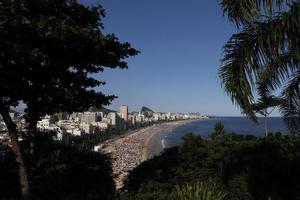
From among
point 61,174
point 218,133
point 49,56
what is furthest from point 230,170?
point 218,133

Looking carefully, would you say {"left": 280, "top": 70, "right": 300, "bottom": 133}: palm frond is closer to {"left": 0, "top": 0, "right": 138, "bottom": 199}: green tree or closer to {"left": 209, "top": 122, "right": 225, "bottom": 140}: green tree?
{"left": 0, "top": 0, "right": 138, "bottom": 199}: green tree

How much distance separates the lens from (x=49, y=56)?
672 cm

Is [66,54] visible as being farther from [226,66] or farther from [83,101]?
[226,66]

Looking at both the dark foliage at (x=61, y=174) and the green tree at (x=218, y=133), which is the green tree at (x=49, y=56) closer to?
the dark foliage at (x=61, y=174)

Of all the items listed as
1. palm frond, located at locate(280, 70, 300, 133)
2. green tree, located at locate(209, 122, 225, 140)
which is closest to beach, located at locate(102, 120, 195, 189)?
green tree, located at locate(209, 122, 225, 140)

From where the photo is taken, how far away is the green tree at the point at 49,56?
5.73 m

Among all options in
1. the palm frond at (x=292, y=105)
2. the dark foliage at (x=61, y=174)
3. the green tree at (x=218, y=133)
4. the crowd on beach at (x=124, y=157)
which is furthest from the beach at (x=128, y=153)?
the palm frond at (x=292, y=105)

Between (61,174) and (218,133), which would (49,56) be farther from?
(218,133)

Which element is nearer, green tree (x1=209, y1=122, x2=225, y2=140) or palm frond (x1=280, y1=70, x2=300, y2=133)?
palm frond (x1=280, y1=70, x2=300, y2=133)

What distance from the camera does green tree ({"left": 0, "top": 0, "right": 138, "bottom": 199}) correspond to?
5.73 m

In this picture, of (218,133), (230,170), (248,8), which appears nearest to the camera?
(248,8)

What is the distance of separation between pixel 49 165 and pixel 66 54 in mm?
3948

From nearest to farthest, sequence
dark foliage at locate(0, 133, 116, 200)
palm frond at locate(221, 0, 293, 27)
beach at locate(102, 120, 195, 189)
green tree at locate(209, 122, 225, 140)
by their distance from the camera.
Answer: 1. palm frond at locate(221, 0, 293, 27)
2. dark foliage at locate(0, 133, 116, 200)
3. green tree at locate(209, 122, 225, 140)
4. beach at locate(102, 120, 195, 189)

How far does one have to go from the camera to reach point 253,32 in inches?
165
